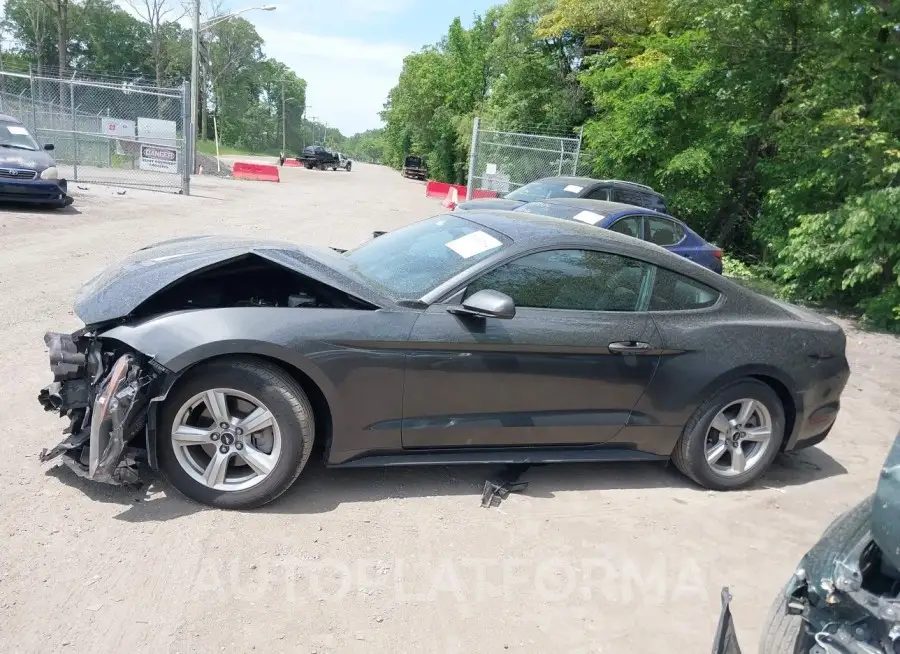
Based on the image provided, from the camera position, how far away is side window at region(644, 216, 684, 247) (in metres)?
9.54

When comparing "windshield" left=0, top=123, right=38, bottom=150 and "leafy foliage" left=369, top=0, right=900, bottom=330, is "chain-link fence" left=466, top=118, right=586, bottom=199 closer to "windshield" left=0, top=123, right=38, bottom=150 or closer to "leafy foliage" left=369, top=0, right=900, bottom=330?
"leafy foliage" left=369, top=0, right=900, bottom=330

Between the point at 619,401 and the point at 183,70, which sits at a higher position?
the point at 183,70

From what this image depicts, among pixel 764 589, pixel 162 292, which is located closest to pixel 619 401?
pixel 764 589

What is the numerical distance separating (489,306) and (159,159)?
18555 millimetres

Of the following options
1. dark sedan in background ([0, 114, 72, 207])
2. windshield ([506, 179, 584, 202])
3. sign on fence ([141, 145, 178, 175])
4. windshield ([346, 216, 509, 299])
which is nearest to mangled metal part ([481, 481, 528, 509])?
windshield ([346, 216, 509, 299])

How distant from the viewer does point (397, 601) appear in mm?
2965

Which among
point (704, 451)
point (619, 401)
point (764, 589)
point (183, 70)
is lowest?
point (764, 589)

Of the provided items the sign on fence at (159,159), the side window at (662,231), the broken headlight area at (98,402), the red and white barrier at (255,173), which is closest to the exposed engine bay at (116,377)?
the broken headlight area at (98,402)

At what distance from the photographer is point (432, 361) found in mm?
3535

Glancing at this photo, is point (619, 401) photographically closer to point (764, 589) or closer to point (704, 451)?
point (704, 451)

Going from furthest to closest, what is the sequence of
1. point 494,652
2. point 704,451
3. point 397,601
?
point 704,451, point 397,601, point 494,652

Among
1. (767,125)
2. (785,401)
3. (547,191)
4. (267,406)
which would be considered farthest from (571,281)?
(767,125)

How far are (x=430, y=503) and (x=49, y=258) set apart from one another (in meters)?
7.04

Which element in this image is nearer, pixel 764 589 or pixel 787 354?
pixel 764 589
